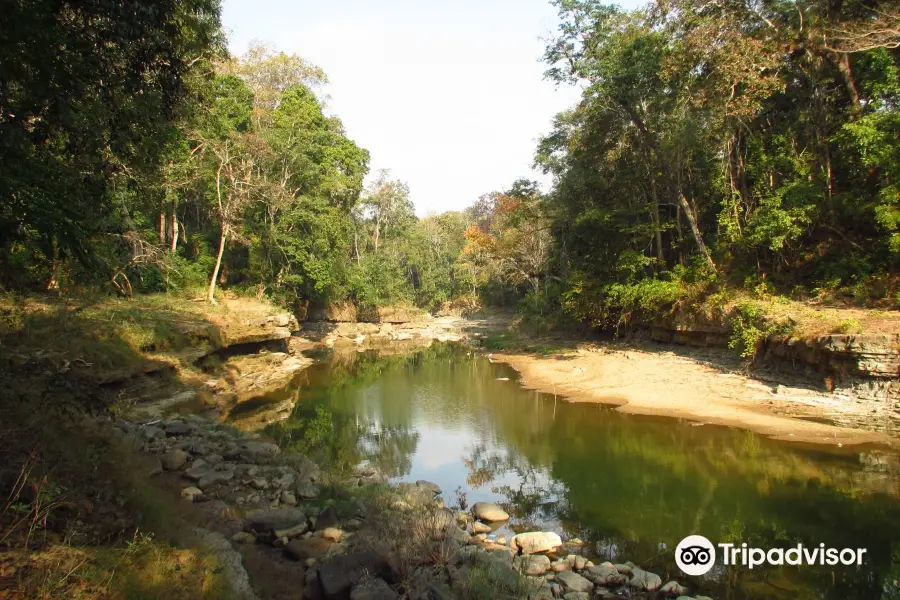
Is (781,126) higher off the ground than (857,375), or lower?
higher

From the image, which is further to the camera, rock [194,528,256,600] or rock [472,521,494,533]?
rock [472,521,494,533]

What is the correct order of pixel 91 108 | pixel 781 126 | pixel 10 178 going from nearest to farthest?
pixel 10 178 < pixel 91 108 < pixel 781 126

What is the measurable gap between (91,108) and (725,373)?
17.7 metres

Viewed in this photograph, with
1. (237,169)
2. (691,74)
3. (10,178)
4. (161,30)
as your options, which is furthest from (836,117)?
(237,169)

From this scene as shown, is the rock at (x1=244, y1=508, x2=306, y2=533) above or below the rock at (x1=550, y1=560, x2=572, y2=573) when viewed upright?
above

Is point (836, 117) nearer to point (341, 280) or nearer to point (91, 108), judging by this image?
point (91, 108)

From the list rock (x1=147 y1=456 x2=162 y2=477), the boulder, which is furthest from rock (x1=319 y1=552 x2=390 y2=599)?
rock (x1=147 y1=456 x2=162 y2=477)

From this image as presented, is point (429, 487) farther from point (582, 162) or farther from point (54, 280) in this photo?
point (582, 162)

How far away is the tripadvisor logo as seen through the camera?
6852 mm

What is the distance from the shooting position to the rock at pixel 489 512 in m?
8.31

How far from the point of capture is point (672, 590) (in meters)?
5.98

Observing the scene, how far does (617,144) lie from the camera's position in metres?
22.3

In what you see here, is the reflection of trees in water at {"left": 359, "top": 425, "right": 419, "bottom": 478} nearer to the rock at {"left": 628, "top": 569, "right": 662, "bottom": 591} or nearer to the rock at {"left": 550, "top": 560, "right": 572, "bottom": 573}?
the rock at {"left": 550, "top": 560, "right": 572, "bottom": 573}

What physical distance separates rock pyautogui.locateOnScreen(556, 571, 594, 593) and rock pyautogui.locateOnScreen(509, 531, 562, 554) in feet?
2.76
